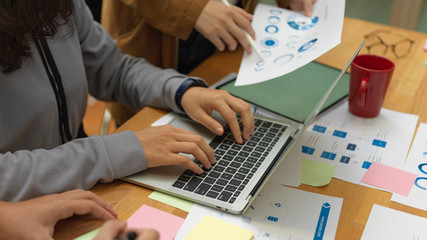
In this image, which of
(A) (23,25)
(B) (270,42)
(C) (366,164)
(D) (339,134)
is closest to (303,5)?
(B) (270,42)

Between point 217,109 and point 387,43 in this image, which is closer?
point 217,109

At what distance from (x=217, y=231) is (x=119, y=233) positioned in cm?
24

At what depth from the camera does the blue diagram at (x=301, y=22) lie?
3.75 ft

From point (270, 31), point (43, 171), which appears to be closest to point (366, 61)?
point (270, 31)

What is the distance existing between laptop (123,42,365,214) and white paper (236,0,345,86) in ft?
0.29

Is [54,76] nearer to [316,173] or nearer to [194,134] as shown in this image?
[194,134]

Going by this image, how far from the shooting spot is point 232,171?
869 mm

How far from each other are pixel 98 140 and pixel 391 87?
2.69 feet

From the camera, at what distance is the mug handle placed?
3.56ft

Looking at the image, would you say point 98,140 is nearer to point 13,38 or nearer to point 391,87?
point 13,38

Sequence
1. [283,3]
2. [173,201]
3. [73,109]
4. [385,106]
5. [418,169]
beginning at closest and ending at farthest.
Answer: [173,201]
[418,169]
[73,109]
[385,106]
[283,3]

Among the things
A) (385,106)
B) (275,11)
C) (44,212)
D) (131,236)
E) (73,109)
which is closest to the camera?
A: (131,236)

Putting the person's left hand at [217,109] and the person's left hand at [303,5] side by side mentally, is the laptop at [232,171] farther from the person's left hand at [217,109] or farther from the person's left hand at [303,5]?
the person's left hand at [303,5]

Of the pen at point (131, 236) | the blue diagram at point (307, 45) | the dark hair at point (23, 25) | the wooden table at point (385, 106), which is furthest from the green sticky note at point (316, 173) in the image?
the dark hair at point (23, 25)
